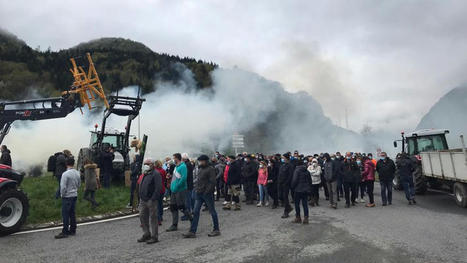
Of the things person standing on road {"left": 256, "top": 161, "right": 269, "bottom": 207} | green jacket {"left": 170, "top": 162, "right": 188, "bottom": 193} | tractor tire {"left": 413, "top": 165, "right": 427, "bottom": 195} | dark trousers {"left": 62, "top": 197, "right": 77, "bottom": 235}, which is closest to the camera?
dark trousers {"left": 62, "top": 197, "right": 77, "bottom": 235}

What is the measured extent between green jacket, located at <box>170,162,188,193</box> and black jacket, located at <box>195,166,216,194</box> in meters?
0.48

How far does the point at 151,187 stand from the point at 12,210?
3548 millimetres

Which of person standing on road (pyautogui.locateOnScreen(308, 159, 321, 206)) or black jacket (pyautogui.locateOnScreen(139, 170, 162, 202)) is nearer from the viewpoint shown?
black jacket (pyautogui.locateOnScreen(139, 170, 162, 202))

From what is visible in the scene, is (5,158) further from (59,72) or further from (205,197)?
(59,72)

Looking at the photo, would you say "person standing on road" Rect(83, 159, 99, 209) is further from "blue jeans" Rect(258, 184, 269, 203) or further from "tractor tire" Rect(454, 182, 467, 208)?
"tractor tire" Rect(454, 182, 467, 208)

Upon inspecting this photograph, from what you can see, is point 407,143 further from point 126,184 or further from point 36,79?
point 36,79

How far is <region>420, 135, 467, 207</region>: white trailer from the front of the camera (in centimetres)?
872

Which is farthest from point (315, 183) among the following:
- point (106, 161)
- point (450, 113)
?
point (450, 113)

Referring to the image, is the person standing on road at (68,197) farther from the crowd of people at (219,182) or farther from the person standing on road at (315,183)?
the person standing on road at (315,183)

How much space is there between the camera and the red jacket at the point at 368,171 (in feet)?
33.7

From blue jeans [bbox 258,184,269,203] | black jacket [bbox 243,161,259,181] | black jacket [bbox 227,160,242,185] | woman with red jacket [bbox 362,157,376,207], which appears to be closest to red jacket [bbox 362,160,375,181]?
woman with red jacket [bbox 362,157,376,207]

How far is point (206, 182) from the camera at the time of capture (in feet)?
20.9

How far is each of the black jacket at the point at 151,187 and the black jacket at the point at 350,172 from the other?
643cm

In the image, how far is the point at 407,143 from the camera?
1420 centimetres
